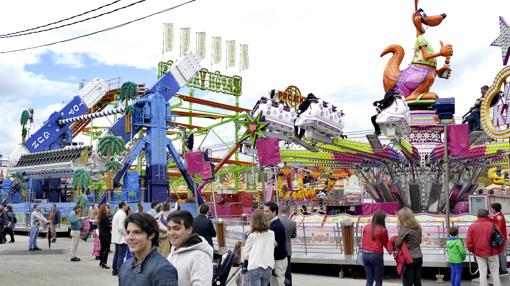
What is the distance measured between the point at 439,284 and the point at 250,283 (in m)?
6.25

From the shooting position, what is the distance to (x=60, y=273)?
1241 cm

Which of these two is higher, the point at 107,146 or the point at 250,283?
the point at 107,146

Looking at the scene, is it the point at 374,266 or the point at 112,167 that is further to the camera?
the point at 112,167

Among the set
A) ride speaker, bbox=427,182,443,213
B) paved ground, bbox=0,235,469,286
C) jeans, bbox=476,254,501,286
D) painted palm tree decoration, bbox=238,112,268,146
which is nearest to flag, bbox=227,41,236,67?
painted palm tree decoration, bbox=238,112,268,146

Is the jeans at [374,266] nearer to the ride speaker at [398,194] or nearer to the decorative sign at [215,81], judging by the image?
the ride speaker at [398,194]

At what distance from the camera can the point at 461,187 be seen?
2162cm

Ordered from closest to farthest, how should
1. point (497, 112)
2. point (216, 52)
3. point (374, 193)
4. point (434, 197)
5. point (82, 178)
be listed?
point (497, 112) → point (434, 197) → point (374, 193) → point (82, 178) → point (216, 52)

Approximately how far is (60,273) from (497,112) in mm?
10127

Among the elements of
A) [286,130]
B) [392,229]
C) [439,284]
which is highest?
[286,130]

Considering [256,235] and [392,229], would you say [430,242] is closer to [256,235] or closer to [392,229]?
[392,229]

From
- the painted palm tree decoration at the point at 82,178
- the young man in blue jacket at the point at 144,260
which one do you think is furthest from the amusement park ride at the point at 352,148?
the young man in blue jacket at the point at 144,260

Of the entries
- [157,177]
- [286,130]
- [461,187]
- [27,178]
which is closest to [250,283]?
[286,130]

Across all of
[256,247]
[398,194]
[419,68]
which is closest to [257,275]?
[256,247]

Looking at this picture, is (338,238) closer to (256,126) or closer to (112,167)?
(256,126)
